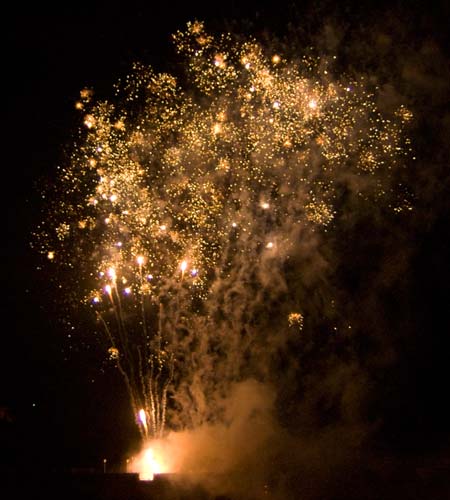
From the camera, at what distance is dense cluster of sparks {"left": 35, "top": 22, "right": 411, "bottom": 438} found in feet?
16.0

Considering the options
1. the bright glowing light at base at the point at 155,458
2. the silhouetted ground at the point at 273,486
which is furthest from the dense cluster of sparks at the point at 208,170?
the bright glowing light at base at the point at 155,458

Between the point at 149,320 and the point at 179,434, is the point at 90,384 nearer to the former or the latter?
the point at 179,434

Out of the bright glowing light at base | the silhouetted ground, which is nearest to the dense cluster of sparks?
the silhouetted ground

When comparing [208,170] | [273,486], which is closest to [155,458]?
[273,486]

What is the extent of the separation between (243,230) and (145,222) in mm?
1109

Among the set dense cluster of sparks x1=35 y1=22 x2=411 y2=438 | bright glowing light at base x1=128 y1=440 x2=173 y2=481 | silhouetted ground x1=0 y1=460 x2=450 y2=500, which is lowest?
silhouetted ground x1=0 y1=460 x2=450 y2=500

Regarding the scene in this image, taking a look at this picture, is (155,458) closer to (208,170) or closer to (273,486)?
(273,486)

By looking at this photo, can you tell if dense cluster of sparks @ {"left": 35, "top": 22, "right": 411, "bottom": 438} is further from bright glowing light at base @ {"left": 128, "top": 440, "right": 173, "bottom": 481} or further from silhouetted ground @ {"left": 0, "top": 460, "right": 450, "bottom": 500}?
bright glowing light at base @ {"left": 128, "top": 440, "right": 173, "bottom": 481}

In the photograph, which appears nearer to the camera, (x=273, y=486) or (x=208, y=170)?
(x=273, y=486)

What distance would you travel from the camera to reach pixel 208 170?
17.1ft

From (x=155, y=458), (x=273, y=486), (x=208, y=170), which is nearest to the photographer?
(x=273, y=486)

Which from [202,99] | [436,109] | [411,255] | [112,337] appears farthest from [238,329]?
[436,109]

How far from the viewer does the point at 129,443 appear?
8.09m

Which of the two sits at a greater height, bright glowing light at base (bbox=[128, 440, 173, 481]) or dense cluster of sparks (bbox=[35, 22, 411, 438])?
dense cluster of sparks (bbox=[35, 22, 411, 438])
